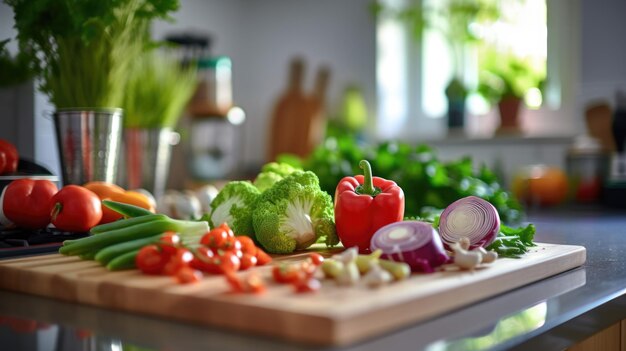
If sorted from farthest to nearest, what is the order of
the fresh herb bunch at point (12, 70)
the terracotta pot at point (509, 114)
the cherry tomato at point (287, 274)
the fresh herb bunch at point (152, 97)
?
the terracotta pot at point (509, 114), the fresh herb bunch at point (152, 97), the fresh herb bunch at point (12, 70), the cherry tomato at point (287, 274)

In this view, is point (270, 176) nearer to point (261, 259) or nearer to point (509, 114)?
point (261, 259)

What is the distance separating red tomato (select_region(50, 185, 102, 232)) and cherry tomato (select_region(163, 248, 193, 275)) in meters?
0.36

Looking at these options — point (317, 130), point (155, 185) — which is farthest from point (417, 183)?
point (317, 130)

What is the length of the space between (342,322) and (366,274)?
0.53 ft

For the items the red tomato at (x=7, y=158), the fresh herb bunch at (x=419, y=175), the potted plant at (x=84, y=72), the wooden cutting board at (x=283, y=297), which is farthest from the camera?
the fresh herb bunch at (x=419, y=175)

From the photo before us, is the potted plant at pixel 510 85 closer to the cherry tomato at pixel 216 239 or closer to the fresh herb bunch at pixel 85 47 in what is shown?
the fresh herb bunch at pixel 85 47

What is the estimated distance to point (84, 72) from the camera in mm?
1425

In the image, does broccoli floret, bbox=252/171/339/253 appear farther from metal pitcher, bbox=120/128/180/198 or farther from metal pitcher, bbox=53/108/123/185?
metal pitcher, bbox=120/128/180/198

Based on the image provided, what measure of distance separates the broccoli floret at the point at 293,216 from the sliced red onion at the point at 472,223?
0.19 meters

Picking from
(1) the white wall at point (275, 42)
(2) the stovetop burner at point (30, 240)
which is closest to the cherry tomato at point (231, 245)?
(2) the stovetop burner at point (30, 240)

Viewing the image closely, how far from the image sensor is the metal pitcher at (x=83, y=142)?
138 cm

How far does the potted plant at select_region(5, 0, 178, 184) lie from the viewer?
53.2 inches

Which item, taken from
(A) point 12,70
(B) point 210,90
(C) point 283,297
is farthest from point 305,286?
(B) point 210,90

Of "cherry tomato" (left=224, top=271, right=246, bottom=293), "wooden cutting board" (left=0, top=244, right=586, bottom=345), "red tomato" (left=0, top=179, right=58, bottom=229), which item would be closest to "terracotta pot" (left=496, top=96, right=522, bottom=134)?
"wooden cutting board" (left=0, top=244, right=586, bottom=345)
